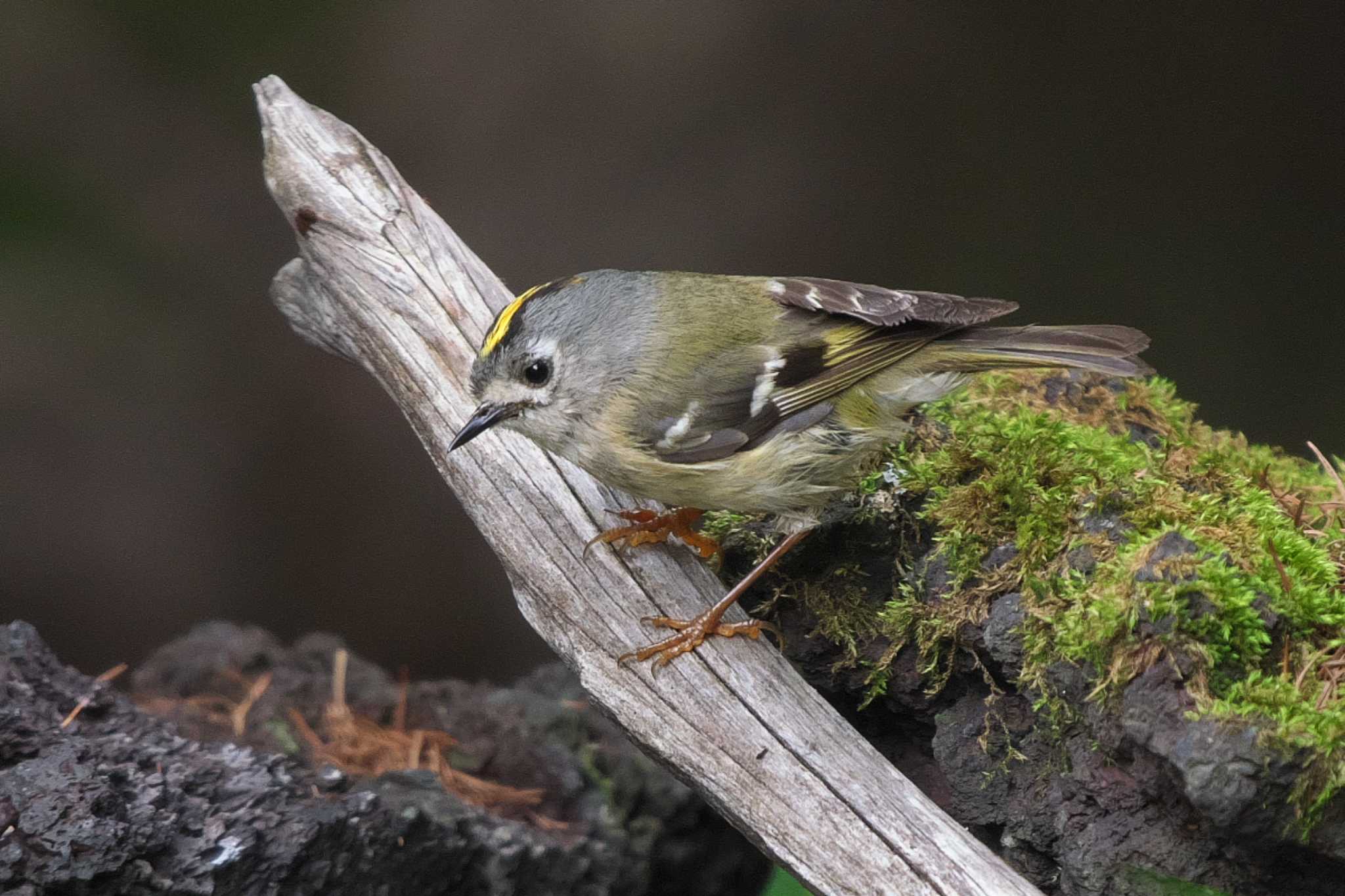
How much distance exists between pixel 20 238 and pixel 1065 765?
4.46 meters

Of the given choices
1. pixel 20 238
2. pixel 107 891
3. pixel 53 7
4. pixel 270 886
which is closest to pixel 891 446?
pixel 270 886

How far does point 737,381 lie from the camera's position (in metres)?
3.13

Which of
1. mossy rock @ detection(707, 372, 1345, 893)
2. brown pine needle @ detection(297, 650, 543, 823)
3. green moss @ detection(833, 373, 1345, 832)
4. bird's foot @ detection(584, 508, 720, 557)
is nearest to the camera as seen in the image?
mossy rock @ detection(707, 372, 1345, 893)

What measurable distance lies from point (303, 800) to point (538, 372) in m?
1.22

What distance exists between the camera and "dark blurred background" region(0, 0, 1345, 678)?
551 centimetres

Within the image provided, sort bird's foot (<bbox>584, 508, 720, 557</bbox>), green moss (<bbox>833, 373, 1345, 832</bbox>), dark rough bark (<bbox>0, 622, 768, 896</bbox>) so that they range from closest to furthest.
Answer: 1. green moss (<bbox>833, 373, 1345, 832</bbox>)
2. dark rough bark (<bbox>0, 622, 768, 896</bbox>)
3. bird's foot (<bbox>584, 508, 720, 557</bbox>)

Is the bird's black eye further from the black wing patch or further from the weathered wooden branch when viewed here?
the black wing patch

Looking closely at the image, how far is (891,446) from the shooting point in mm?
3379

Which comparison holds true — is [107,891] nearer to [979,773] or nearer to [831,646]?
[831,646]

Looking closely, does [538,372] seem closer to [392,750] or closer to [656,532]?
[656,532]

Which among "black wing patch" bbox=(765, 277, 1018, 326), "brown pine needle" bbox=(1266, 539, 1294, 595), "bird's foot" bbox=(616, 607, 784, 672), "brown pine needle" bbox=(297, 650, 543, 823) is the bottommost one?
"brown pine needle" bbox=(297, 650, 543, 823)

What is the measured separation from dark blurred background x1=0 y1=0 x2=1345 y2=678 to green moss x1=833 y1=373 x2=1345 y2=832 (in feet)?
7.59

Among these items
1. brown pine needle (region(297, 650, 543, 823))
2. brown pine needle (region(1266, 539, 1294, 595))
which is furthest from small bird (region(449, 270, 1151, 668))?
brown pine needle (region(297, 650, 543, 823))

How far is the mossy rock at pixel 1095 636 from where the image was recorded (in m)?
2.20
